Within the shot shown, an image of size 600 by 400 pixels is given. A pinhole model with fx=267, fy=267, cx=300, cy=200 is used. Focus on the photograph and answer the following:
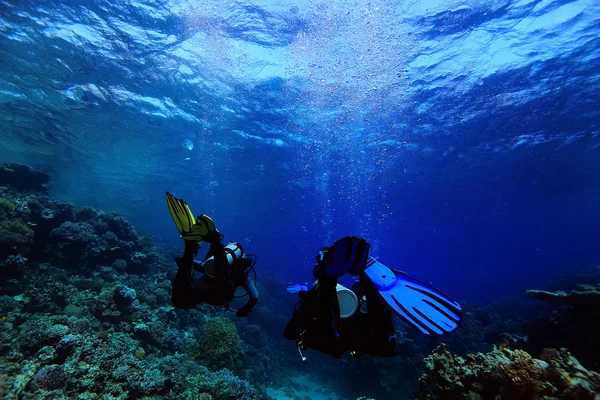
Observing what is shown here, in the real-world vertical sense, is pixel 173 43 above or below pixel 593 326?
above

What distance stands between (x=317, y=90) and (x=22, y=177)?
57.3 feet

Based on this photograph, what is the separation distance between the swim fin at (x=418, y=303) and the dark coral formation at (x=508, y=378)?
195cm

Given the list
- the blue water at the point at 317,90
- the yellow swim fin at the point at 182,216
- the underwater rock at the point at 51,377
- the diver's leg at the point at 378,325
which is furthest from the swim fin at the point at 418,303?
the blue water at the point at 317,90

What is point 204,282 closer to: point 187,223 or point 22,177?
point 187,223

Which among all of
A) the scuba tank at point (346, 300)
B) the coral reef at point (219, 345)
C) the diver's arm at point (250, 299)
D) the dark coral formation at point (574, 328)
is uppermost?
the scuba tank at point (346, 300)

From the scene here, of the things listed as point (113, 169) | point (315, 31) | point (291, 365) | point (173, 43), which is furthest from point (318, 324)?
point (113, 169)

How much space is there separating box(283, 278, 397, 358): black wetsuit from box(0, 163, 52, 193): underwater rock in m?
18.7

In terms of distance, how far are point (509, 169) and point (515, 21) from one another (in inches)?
818

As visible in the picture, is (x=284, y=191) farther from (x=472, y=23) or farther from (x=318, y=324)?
(x=318, y=324)

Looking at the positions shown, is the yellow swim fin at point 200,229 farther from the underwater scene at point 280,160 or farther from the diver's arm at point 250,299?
the diver's arm at point 250,299

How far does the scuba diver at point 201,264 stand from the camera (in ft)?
12.0

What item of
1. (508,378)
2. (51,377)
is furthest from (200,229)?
(51,377)

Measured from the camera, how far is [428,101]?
18219mm

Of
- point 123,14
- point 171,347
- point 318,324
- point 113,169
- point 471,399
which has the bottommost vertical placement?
point 171,347
